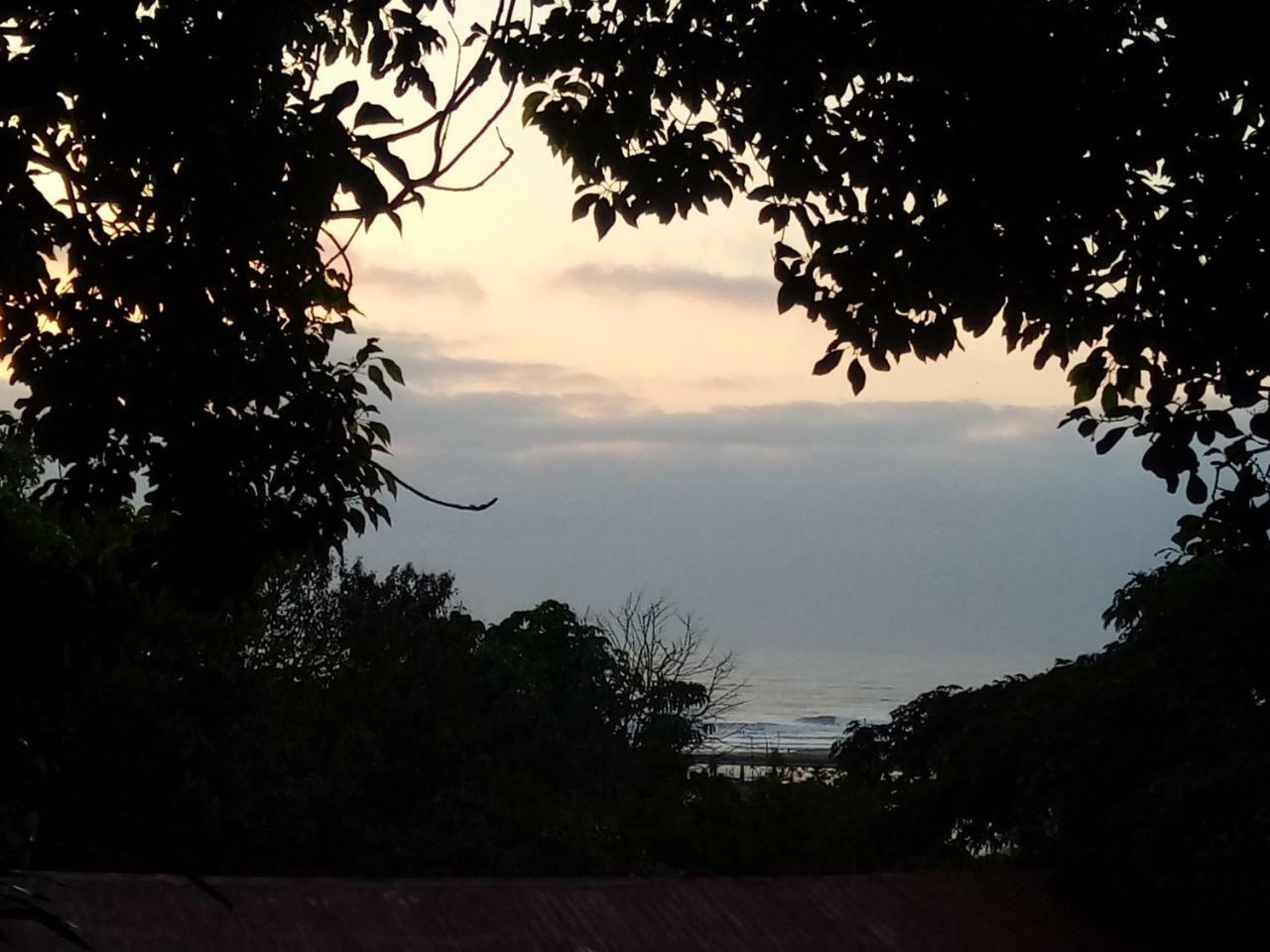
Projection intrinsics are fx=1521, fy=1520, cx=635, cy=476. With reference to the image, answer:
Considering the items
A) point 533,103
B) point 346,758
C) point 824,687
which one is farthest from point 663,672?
point 824,687

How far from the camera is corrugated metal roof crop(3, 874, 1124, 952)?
31.8 ft

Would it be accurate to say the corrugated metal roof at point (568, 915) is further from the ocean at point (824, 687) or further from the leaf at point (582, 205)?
the ocean at point (824, 687)

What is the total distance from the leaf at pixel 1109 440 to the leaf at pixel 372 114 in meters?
2.72

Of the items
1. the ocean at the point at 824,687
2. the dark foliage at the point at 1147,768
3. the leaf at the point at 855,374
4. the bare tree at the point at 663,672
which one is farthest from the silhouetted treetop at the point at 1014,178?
the ocean at the point at 824,687

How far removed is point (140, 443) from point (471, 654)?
19861mm

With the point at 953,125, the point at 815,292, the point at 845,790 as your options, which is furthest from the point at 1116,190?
the point at 845,790

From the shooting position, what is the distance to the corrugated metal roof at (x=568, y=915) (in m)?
9.68

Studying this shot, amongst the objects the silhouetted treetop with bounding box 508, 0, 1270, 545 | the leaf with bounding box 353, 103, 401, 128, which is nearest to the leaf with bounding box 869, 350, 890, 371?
the silhouetted treetop with bounding box 508, 0, 1270, 545

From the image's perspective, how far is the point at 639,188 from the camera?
19.5 feet

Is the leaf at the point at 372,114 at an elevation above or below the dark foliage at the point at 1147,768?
above

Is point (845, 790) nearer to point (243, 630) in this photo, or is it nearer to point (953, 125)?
point (243, 630)

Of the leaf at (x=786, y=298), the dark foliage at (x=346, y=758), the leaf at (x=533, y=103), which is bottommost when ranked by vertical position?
the dark foliage at (x=346, y=758)

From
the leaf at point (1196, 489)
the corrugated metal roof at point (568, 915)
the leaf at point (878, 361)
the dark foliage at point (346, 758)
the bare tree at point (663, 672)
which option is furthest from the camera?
the bare tree at point (663, 672)

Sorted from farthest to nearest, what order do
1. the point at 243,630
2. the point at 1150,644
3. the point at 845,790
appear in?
the point at 845,790 → the point at 243,630 → the point at 1150,644
